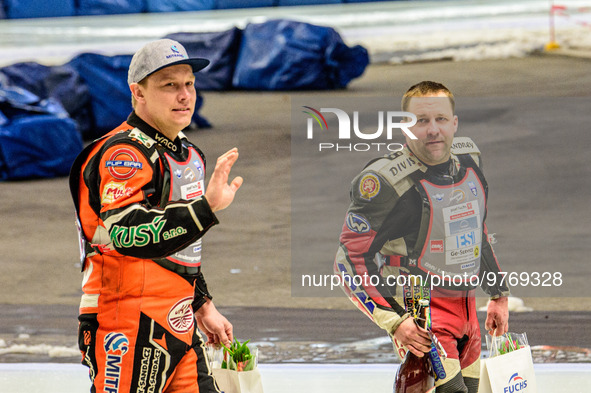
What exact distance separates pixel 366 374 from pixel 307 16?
18.9 metres

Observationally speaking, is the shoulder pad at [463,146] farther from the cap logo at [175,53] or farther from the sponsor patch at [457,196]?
the cap logo at [175,53]

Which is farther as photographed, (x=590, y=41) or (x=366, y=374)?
(x=590, y=41)

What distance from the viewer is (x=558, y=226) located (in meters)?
9.38

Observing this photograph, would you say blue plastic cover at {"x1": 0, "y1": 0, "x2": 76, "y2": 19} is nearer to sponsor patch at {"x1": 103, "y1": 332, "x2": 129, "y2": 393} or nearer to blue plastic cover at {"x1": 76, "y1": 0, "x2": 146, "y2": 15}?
blue plastic cover at {"x1": 76, "y1": 0, "x2": 146, "y2": 15}

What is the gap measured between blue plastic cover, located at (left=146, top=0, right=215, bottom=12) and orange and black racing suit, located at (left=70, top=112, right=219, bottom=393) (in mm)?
22007

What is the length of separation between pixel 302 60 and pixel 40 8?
10.3m

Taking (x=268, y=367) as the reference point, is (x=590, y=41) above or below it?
Answer: above

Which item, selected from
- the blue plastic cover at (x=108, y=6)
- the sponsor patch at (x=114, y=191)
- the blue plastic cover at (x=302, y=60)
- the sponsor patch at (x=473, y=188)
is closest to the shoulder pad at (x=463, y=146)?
the sponsor patch at (x=473, y=188)

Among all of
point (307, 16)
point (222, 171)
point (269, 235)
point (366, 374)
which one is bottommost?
point (366, 374)

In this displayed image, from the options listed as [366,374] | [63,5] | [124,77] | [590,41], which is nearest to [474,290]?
[366,374]

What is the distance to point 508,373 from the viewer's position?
3.38m

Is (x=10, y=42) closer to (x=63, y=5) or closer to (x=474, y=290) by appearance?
(x=63, y=5)

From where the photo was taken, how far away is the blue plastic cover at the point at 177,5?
24.4 meters

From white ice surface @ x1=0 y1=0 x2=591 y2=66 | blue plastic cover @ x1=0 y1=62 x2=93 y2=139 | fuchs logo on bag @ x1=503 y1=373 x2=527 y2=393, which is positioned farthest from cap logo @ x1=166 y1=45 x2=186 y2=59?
white ice surface @ x1=0 y1=0 x2=591 y2=66
